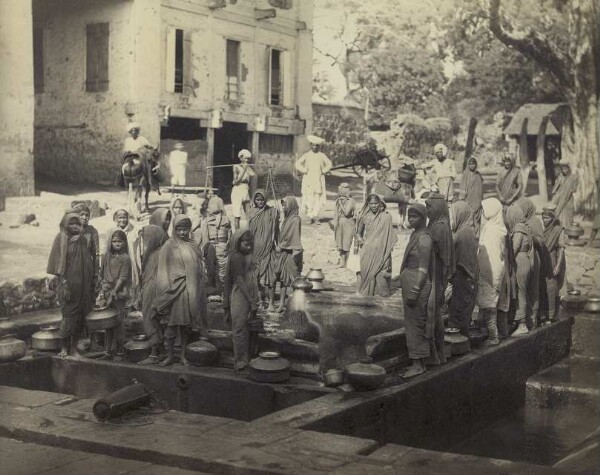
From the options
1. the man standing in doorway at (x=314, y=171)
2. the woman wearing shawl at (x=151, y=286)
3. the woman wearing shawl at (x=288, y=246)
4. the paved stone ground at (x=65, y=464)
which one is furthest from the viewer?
the man standing in doorway at (x=314, y=171)

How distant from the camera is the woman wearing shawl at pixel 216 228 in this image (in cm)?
991

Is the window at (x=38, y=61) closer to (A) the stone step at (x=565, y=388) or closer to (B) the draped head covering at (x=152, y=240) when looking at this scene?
(B) the draped head covering at (x=152, y=240)

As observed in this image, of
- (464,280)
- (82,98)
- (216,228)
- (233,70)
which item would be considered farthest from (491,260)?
(82,98)

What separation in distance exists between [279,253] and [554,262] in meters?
3.00

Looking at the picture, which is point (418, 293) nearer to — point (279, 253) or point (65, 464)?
point (65, 464)

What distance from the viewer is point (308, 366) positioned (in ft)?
22.1

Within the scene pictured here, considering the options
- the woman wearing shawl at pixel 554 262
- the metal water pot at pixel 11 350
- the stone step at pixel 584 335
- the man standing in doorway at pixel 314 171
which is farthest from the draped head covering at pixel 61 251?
the stone step at pixel 584 335

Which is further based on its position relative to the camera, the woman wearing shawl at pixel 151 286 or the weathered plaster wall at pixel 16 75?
the weathered plaster wall at pixel 16 75

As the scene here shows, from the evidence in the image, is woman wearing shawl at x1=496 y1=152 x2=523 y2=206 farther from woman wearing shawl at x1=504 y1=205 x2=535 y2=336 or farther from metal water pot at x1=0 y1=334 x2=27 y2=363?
metal water pot at x1=0 y1=334 x2=27 y2=363

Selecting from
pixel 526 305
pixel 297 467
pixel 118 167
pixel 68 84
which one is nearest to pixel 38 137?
pixel 68 84

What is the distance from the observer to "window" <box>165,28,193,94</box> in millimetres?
9312

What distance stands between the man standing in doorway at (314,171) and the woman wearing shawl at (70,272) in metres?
4.63

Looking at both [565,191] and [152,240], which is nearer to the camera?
[152,240]

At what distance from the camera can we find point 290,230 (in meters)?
9.63
